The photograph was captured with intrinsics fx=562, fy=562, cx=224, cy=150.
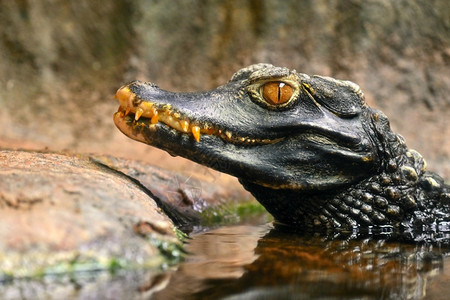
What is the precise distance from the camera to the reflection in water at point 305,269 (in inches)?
85.3

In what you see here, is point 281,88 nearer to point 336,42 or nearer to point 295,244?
point 295,244

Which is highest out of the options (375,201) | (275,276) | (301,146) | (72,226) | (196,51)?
(196,51)

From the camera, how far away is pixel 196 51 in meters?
6.73

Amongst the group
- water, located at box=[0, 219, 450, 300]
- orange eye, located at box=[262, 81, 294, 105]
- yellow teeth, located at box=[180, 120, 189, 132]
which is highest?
orange eye, located at box=[262, 81, 294, 105]

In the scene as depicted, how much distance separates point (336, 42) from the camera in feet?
21.6

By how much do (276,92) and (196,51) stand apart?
11.0 feet

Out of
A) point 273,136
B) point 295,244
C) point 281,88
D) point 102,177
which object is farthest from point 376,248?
point 102,177

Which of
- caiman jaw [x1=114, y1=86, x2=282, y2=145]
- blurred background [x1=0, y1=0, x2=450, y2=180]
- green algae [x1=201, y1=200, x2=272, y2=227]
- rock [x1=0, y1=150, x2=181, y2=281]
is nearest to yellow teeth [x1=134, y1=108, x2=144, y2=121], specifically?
caiman jaw [x1=114, y1=86, x2=282, y2=145]

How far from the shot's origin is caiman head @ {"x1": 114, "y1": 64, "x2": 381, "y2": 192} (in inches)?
132

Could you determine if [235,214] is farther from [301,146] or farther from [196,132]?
[196,132]

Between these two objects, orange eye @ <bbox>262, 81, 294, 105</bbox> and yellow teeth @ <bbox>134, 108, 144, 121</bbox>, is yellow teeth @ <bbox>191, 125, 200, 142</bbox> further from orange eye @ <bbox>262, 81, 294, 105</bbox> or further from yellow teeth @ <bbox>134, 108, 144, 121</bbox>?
orange eye @ <bbox>262, 81, 294, 105</bbox>

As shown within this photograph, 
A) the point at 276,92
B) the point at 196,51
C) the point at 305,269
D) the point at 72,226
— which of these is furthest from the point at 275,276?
the point at 196,51

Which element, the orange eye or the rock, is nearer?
the rock

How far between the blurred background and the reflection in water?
3.30m
